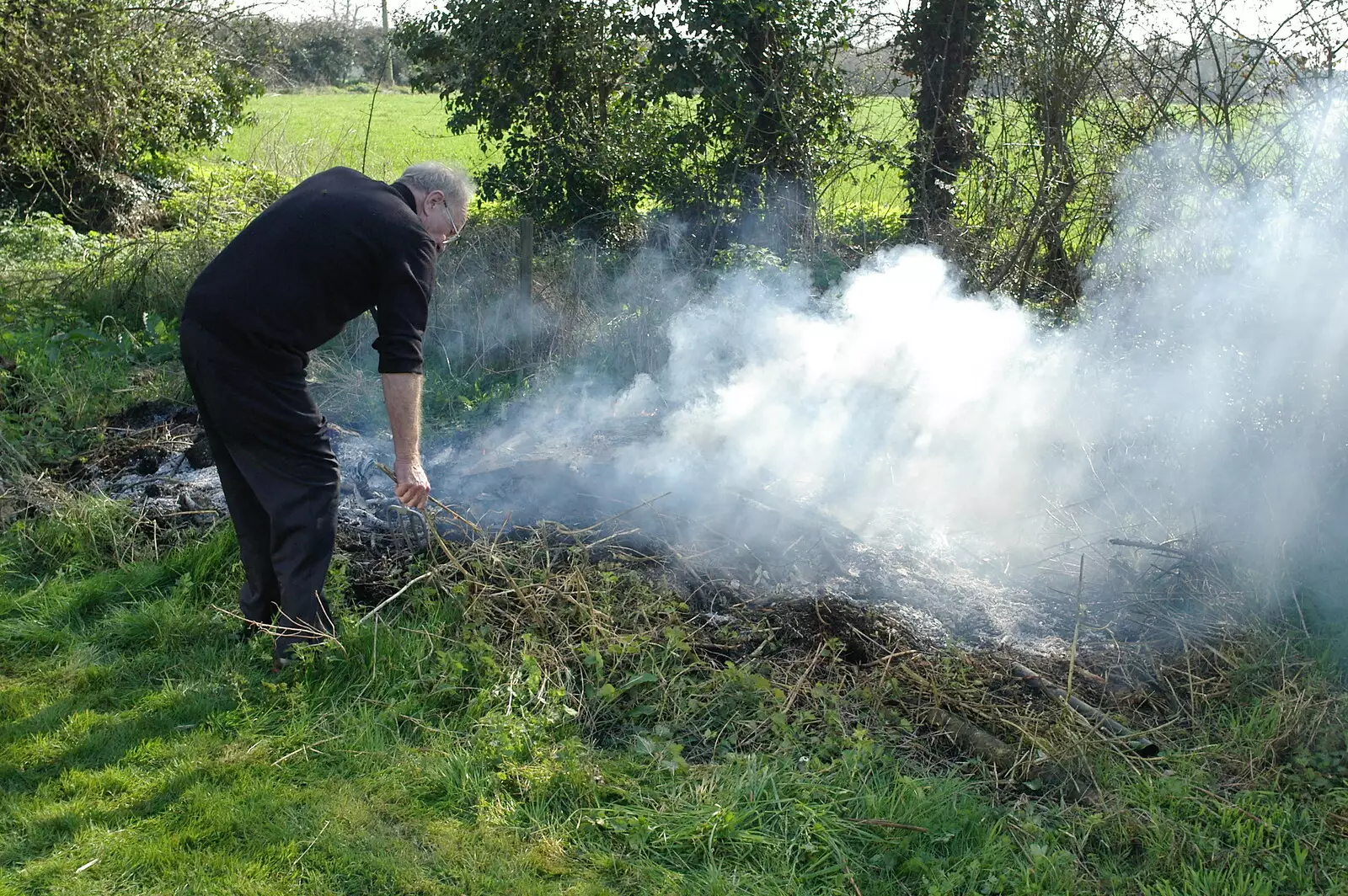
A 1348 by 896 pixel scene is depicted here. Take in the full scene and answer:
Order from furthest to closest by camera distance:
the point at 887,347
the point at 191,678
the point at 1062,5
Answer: the point at 1062,5
the point at 887,347
the point at 191,678

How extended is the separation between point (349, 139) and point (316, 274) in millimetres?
14371

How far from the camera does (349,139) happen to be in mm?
16750

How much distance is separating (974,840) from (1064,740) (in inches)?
24.7

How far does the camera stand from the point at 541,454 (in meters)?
6.19

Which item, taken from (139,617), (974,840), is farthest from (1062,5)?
(139,617)

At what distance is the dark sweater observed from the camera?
145 inches

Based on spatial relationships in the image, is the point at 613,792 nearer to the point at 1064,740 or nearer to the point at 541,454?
the point at 1064,740

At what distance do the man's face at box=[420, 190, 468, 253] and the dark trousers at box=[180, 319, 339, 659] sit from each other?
76cm

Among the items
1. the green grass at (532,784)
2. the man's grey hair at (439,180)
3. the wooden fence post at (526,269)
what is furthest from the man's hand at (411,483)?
the wooden fence post at (526,269)

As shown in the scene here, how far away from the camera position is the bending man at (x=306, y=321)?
3.69 m

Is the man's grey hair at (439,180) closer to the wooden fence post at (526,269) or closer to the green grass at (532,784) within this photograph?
the green grass at (532,784)

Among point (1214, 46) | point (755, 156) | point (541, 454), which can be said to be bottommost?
point (541, 454)

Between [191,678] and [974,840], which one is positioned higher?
[974,840]

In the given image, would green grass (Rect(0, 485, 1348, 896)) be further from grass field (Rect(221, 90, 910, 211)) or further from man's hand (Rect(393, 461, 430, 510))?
grass field (Rect(221, 90, 910, 211))
